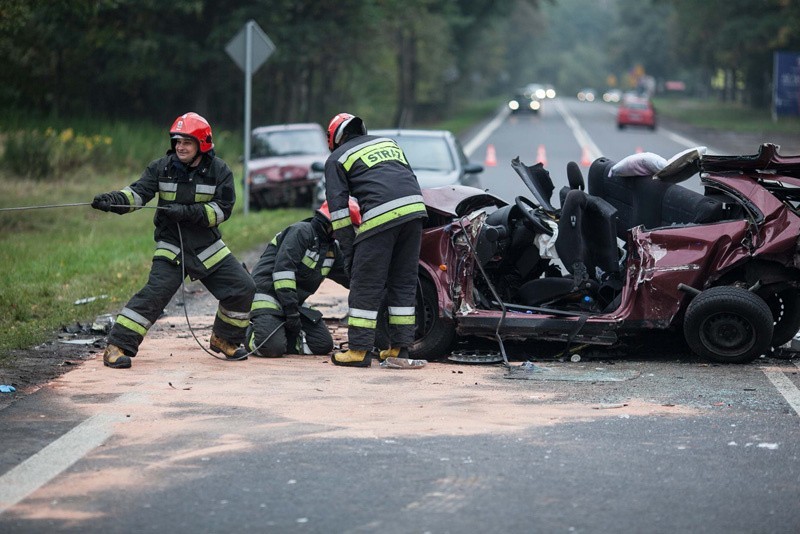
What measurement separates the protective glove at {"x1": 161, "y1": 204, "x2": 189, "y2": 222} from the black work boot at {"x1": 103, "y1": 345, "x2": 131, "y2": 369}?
95 centimetres

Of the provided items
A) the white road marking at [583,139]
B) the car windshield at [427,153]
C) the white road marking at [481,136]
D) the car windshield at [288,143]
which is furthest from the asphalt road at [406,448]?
the white road marking at [481,136]

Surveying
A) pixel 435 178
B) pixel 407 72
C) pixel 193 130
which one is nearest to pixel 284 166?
pixel 435 178

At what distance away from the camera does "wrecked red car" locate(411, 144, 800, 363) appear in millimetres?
8891

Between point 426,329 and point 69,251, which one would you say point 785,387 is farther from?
point 69,251

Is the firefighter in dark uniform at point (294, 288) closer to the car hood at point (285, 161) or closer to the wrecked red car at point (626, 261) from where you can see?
the wrecked red car at point (626, 261)

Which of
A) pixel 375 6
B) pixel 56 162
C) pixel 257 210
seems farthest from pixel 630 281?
pixel 375 6

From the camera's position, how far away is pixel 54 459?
6137 mm

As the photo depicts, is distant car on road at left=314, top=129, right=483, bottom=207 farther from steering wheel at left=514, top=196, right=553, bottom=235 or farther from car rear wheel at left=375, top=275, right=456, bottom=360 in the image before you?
car rear wheel at left=375, top=275, right=456, bottom=360

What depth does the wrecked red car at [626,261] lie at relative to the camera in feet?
29.2

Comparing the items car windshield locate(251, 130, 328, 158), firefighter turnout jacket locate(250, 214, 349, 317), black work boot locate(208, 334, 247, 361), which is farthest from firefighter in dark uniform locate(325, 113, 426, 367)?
car windshield locate(251, 130, 328, 158)

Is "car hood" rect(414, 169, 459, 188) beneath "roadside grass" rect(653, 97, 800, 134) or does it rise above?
above

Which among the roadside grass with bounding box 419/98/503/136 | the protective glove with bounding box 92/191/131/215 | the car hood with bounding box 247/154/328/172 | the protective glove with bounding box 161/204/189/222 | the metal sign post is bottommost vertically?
the roadside grass with bounding box 419/98/503/136

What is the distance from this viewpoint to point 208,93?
141 ft

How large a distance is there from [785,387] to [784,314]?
4.73ft
